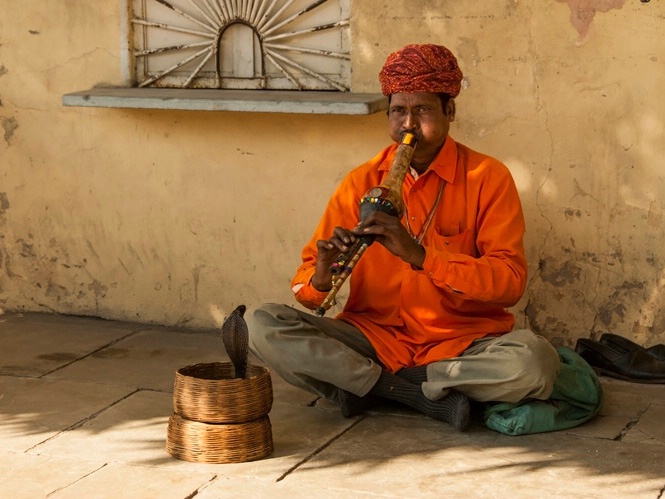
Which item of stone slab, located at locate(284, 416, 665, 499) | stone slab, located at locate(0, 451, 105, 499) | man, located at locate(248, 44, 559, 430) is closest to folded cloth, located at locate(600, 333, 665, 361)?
man, located at locate(248, 44, 559, 430)

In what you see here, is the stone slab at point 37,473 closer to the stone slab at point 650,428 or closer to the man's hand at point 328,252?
the man's hand at point 328,252

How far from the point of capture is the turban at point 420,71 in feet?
13.6

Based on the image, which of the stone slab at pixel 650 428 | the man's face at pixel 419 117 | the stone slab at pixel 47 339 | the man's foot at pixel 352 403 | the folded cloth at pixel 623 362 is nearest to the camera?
the stone slab at pixel 650 428

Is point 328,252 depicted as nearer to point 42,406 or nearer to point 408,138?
point 408,138

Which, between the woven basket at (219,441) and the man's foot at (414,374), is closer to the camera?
the woven basket at (219,441)

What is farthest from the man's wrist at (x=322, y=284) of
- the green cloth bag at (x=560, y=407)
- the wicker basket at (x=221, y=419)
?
the green cloth bag at (x=560, y=407)

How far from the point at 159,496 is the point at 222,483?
20 centimetres

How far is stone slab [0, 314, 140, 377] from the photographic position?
5121mm

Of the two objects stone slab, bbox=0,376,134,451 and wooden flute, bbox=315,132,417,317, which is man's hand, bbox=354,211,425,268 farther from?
stone slab, bbox=0,376,134,451

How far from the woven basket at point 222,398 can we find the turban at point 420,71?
1081 millimetres

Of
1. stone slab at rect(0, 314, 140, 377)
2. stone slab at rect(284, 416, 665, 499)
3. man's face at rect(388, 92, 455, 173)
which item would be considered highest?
man's face at rect(388, 92, 455, 173)

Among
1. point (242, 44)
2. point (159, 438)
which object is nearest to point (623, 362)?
point (159, 438)

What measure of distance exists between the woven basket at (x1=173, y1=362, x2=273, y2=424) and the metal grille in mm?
1826

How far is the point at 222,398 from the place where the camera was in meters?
3.79
